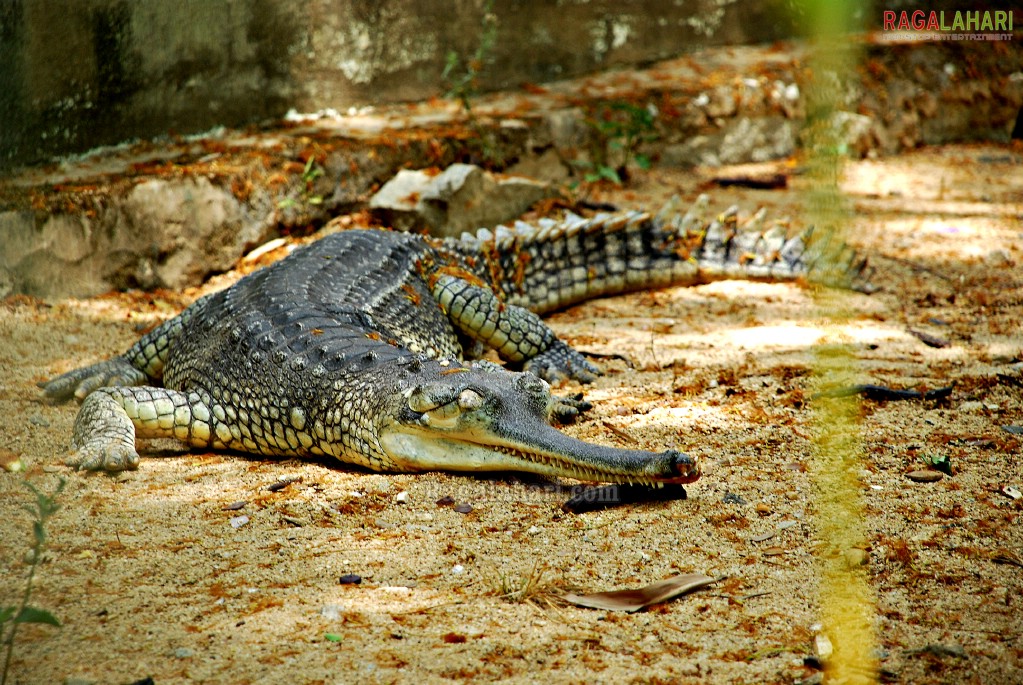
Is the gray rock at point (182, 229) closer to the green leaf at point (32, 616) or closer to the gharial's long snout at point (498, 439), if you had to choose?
the gharial's long snout at point (498, 439)

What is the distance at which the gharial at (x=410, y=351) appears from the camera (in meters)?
3.45

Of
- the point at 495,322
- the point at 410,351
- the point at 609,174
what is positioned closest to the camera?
the point at 410,351

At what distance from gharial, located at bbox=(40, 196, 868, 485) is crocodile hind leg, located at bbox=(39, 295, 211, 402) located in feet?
0.03

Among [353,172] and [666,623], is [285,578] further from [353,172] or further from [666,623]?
[353,172]

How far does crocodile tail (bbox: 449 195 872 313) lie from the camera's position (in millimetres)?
6184

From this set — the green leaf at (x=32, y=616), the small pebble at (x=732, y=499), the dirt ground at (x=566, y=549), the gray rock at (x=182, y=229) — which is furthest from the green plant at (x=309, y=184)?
the green leaf at (x=32, y=616)

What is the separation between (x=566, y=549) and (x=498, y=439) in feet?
1.90

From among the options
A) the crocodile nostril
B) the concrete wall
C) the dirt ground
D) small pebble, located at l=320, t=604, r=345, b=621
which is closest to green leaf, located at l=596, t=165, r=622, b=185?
the concrete wall

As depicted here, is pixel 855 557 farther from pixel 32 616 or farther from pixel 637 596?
pixel 32 616

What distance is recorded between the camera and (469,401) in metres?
3.38

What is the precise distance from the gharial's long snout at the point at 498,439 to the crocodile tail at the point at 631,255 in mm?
2561

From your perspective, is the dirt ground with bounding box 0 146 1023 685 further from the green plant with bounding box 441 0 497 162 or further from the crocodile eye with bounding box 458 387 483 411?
the green plant with bounding box 441 0 497 162

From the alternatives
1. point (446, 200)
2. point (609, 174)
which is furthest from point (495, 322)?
point (609, 174)

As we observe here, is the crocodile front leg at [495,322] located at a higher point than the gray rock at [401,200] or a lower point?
lower
